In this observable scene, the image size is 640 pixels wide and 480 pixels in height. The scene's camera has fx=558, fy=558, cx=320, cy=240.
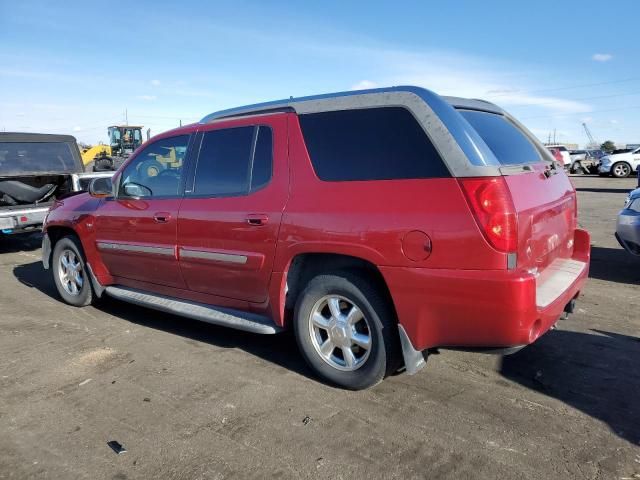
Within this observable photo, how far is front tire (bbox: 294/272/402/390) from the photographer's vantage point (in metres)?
3.47

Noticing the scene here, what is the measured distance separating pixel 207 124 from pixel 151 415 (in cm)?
233

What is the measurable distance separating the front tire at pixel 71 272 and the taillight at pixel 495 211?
166 inches

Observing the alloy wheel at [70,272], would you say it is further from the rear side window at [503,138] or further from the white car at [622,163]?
the white car at [622,163]

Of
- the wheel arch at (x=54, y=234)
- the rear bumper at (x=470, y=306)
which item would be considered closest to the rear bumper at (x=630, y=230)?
the rear bumper at (x=470, y=306)

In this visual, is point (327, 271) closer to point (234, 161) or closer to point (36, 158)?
point (234, 161)

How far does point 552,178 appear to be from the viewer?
3.90 meters

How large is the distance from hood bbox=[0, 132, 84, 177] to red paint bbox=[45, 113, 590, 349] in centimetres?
644

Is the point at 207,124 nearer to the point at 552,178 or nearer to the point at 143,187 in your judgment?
the point at 143,187

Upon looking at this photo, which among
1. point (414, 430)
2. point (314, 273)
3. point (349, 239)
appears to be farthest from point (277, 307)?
point (414, 430)

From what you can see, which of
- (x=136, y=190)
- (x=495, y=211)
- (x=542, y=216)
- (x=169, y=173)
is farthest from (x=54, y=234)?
(x=542, y=216)

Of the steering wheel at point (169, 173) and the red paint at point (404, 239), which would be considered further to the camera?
the steering wheel at point (169, 173)

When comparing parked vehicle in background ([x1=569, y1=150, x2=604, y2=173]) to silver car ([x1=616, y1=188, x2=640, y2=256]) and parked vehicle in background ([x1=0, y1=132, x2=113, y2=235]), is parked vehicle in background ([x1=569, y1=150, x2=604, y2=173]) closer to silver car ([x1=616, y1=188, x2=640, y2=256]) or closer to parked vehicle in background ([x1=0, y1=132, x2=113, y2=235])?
silver car ([x1=616, y1=188, x2=640, y2=256])

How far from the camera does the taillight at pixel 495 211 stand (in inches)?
118

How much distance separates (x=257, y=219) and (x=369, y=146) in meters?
0.97
